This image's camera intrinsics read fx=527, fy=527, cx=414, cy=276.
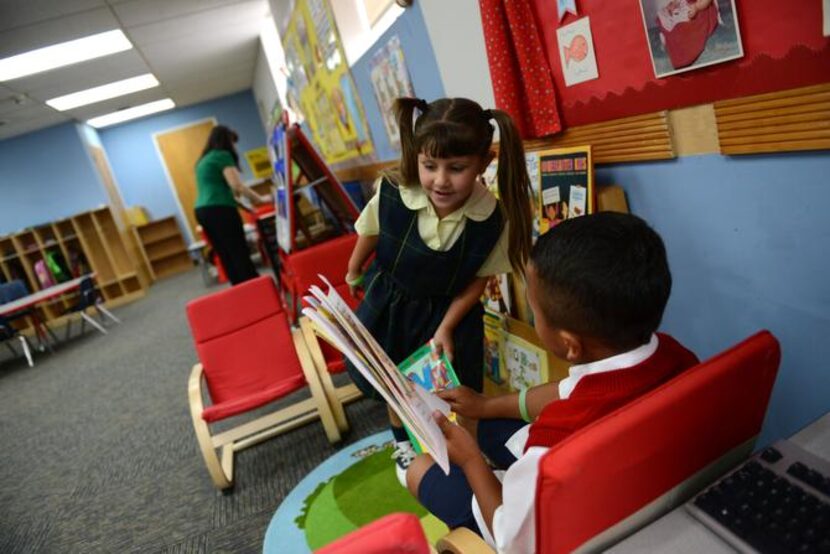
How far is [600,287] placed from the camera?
76 cm

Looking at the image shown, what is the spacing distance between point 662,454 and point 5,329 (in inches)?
270

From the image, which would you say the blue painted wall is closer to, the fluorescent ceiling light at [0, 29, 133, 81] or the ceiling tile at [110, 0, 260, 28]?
the ceiling tile at [110, 0, 260, 28]

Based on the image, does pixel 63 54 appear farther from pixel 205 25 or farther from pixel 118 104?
pixel 118 104

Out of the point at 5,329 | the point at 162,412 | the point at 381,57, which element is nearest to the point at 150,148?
the point at 5,329

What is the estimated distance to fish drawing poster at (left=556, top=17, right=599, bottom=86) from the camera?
50.9 inches

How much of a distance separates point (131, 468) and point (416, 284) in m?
2.07

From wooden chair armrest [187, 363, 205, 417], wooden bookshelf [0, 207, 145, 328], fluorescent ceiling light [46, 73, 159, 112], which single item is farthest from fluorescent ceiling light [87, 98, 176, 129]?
wooden chair armrest [187, 363, 205, 417]

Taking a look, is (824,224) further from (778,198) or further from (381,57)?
(381,57)

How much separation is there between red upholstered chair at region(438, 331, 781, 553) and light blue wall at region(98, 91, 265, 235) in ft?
34.3

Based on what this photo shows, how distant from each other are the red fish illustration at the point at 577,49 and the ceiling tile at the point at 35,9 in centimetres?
434

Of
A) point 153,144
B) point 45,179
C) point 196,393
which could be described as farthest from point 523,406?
point 153,144

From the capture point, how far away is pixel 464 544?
85 centimetres

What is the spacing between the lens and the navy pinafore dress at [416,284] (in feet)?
4.96

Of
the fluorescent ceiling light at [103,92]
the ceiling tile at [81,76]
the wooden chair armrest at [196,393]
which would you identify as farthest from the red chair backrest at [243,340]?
the fluorescent ceiling light at [103,92]
